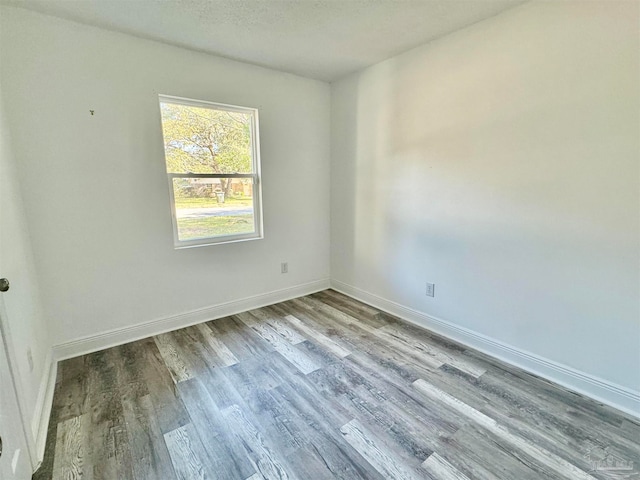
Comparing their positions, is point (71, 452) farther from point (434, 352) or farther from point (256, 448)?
point (434, 352)

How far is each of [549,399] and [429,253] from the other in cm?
128

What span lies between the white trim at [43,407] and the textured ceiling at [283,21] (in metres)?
2.36

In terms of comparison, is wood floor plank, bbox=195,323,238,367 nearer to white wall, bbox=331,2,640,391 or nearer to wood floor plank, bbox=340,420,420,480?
wood floor plank, bbox=340,420,420,480

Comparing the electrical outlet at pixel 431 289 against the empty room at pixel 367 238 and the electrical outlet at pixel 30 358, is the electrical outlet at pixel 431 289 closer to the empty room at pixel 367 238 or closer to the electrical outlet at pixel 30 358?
the empty room at pixel 367 238

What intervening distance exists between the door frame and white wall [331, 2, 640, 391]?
2.70m

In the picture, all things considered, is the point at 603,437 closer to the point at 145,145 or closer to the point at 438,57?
the point at 438,57

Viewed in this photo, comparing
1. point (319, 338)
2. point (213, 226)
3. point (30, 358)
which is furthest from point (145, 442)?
point (213, 226)

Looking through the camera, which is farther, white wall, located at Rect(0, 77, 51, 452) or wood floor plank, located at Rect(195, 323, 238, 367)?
wood floor plank, located at Rect(195, 323, 238, 367)

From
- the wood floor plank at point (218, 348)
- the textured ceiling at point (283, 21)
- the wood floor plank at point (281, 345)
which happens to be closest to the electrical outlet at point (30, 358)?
the wood floor plank at point (218, 348)

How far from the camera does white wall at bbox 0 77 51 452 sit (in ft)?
4.87

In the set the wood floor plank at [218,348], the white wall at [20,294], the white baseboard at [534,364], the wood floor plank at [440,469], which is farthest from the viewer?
the wood floor plank at [218,348]

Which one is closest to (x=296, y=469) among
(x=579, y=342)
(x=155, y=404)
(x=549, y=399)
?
(x=155, y=404)

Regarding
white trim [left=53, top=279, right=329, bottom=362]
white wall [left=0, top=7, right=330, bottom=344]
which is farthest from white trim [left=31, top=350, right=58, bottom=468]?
white wall [left=0, top=7, right=330, bottom=344]

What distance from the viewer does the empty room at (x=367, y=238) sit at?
1576 millimetres
